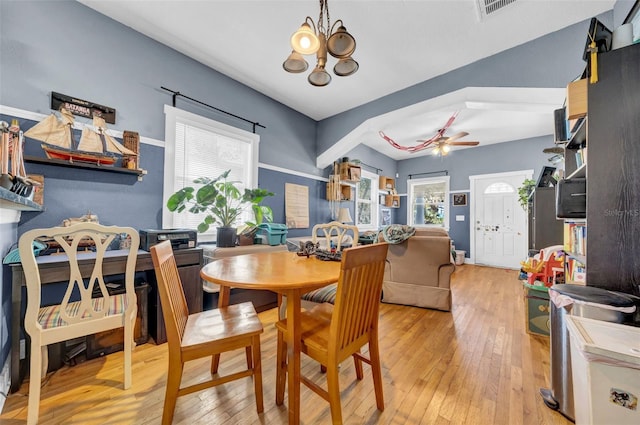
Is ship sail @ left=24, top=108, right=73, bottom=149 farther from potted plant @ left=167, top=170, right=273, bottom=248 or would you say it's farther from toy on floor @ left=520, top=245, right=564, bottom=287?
toy on floor @ left=520, top=245, right=564, bottom=287

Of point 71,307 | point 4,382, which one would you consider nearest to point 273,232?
point 71,307

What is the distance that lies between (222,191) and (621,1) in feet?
12.7

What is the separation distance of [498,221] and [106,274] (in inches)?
281

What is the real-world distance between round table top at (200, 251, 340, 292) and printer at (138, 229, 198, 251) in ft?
2.82

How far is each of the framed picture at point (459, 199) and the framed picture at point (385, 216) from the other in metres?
1.72

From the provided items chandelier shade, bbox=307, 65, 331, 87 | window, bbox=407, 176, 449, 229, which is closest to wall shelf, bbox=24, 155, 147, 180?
chandelier shade, bbox=307, 65, 331, 87

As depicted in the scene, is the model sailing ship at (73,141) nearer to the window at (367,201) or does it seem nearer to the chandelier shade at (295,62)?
the chandelier shade at (295,62)

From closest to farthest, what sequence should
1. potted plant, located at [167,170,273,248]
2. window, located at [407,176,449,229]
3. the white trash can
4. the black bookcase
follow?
the white trash can → the black bookcase → potted plant, located at [167,170,273,248] → window, located at [407,176,449,229]

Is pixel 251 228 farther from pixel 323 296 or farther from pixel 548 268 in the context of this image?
pixel 548 268

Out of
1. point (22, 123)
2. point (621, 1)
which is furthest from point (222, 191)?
point (621, 1)

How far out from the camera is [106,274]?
183cm

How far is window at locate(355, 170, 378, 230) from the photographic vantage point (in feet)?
19.7

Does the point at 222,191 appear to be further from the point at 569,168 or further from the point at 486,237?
the point at 486,237

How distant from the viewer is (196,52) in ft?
9.36
